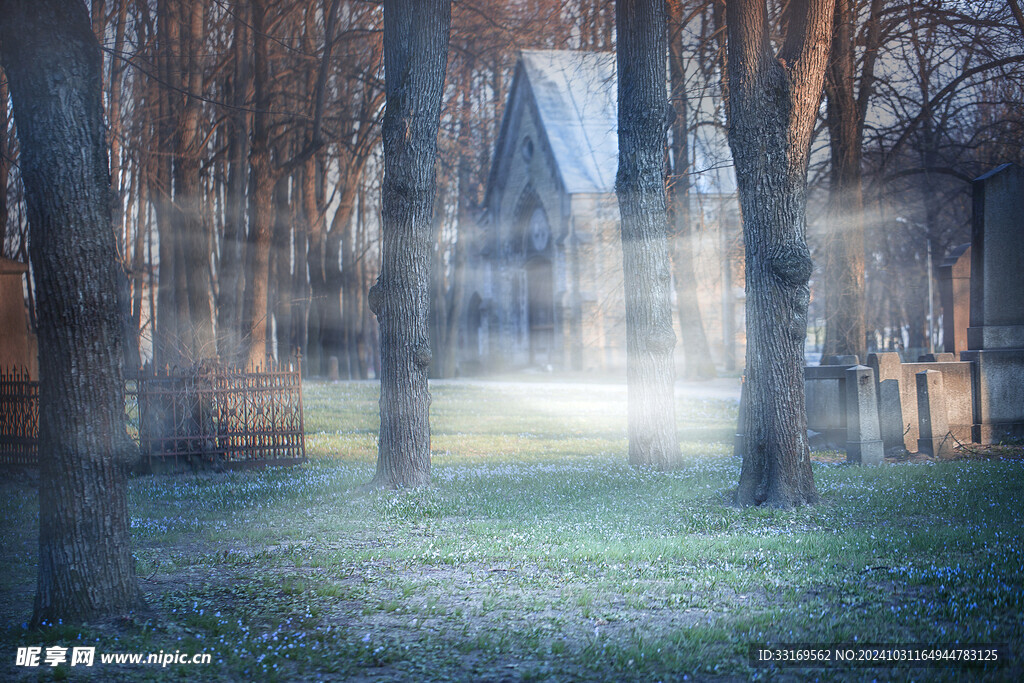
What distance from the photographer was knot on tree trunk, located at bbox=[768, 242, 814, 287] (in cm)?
794

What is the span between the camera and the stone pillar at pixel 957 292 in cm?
1458

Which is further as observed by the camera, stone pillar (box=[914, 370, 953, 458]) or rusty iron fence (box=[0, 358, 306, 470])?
rusty iron fence (box=[0, 358, 306, 470])

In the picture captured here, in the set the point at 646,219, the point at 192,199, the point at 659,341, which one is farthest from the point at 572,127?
the point at 659,341

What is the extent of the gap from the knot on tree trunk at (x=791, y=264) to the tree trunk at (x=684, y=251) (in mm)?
10679

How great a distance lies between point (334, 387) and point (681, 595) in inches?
867

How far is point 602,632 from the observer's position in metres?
4.71

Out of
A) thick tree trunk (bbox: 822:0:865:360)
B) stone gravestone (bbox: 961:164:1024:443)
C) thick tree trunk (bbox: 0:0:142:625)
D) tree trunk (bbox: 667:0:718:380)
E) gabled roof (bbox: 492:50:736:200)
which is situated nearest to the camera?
thick tree trunk (bbox: 0:0:142:625)

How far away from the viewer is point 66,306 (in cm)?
498

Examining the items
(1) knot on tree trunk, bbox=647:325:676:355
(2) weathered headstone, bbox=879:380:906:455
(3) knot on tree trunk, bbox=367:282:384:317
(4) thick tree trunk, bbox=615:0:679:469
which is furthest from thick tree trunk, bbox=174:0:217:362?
(2) weathered headstone, bbox=879:380:906:455

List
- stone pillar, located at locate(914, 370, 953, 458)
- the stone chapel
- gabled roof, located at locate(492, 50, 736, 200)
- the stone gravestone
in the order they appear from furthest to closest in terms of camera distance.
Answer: gabled roof, located at locate(492, 50, 736, 200), the stone chapel, the stone gravestone, stone pillar, located at locate(914, 370, 953, 458)

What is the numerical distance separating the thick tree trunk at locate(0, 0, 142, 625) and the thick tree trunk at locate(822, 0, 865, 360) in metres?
12.7

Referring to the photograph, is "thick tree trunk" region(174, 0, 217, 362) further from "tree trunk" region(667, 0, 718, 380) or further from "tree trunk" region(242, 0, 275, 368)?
"tree trunk" region(667, 0, 718, 380)

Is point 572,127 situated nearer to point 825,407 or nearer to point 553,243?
point 553,243

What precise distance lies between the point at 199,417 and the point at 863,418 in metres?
9.57
